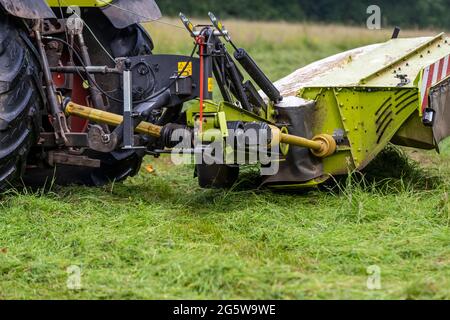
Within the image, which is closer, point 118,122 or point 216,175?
point 118,122

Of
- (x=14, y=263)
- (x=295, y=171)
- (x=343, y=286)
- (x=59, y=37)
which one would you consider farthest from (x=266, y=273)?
(x=59, y=37)

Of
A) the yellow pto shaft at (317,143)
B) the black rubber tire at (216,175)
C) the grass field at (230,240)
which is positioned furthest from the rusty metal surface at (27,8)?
the yellow pto shaft at (317,143)

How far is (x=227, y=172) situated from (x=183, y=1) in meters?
19.3

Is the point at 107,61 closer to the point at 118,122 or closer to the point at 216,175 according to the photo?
the point at 118,122

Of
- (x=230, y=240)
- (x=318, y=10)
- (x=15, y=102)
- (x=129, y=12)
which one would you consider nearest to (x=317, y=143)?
(x=230, y=240)

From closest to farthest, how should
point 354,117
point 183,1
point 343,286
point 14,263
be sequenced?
point 343,286, point 14,263, point 354,117, point 183,1

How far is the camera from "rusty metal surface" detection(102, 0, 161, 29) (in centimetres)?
616

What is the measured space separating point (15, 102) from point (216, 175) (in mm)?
1280

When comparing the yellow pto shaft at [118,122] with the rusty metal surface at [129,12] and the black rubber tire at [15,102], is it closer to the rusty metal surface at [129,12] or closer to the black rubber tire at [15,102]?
the black rubber tire at [15,102]

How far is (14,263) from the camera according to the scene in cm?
439

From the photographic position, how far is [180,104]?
19.1 ft

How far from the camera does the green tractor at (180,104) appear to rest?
5.42 m
